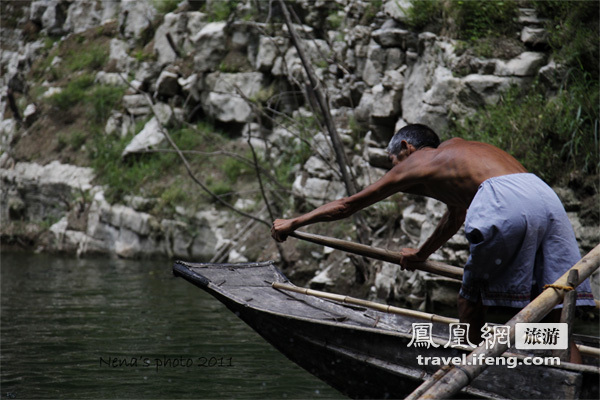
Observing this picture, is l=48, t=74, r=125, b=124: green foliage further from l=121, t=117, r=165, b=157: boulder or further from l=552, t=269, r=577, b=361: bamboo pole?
l=552, t=269, r=577, b=361: bamboo pole

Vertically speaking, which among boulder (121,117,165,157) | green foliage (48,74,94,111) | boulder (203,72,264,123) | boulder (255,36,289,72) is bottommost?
boulder (121,117,165,157)

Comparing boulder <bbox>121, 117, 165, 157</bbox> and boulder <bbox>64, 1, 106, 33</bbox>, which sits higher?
boulder <bbox>64, 1, 106, 33</bbox>

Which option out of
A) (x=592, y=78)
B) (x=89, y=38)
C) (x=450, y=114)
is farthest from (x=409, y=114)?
(x=89, y=38)

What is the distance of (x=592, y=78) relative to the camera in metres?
7.39

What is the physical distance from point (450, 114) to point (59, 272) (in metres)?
7.01

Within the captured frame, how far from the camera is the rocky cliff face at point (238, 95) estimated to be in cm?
809

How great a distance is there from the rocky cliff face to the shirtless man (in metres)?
3.39

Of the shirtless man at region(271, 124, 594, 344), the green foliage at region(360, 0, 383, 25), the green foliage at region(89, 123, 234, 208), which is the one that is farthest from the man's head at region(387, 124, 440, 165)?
the green foliage at region(89, 123, 234, 208)

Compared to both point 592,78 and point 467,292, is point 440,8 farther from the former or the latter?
point 467,292

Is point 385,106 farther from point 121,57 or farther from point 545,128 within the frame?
point 121,57

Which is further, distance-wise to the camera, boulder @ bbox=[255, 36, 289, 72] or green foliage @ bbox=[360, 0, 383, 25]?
boulder @ bbox=[255, 36, 289, 72]

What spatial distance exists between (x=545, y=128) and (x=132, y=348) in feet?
16.1

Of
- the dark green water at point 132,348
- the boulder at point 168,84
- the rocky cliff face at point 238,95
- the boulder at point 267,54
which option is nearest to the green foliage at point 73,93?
the rocky cliff face at point 238,95

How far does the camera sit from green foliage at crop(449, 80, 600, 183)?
684cm
